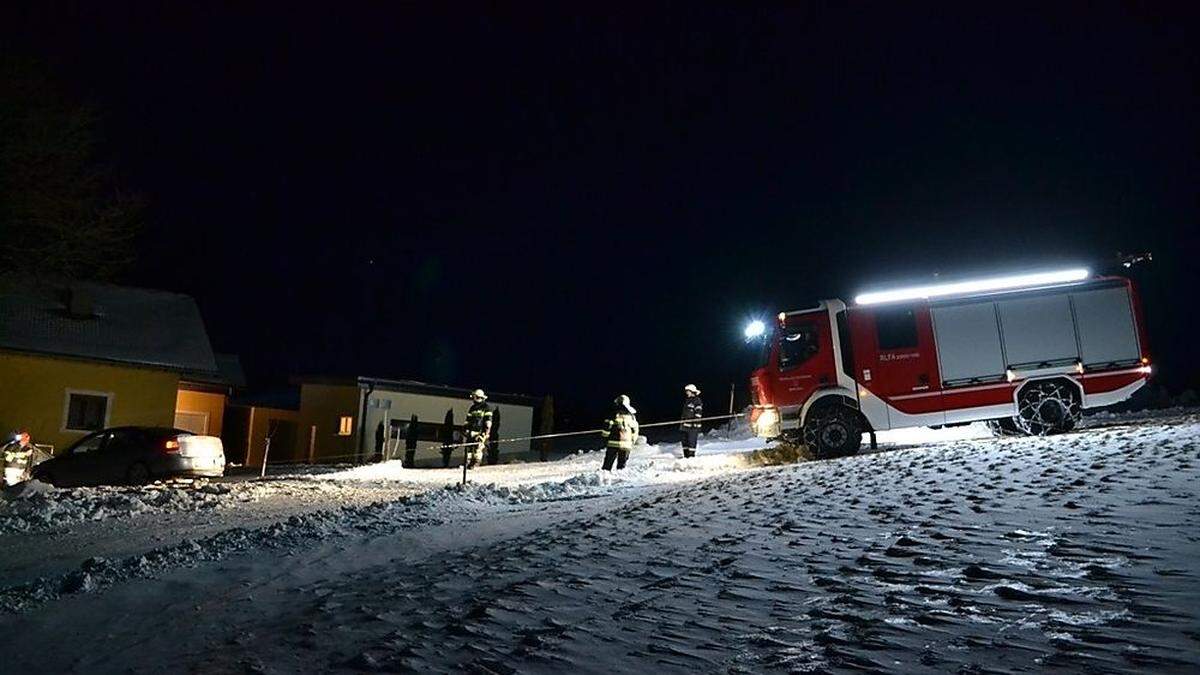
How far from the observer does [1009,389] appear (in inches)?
547

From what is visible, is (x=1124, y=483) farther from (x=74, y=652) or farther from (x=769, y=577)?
(x=74, y=652)

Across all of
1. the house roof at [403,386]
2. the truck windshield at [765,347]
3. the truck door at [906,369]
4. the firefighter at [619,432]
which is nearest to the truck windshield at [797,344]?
the truck windshield at [765,347]

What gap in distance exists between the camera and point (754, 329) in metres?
15.7

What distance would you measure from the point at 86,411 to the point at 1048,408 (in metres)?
26.2

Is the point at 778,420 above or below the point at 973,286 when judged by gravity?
below

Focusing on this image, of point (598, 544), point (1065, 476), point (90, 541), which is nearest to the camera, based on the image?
point (598, 544)

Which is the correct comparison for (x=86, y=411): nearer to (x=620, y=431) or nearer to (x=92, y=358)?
(x=92, y=358)

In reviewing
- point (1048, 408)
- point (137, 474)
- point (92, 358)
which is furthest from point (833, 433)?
point (92, 358)

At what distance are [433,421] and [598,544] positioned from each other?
25371 millimetres

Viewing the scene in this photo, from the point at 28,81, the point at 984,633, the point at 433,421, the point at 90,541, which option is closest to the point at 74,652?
the point at 90,541

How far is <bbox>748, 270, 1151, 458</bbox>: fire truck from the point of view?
44.9 feet

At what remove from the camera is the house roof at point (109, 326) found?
23.1 meters

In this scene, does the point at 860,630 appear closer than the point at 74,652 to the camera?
Yes

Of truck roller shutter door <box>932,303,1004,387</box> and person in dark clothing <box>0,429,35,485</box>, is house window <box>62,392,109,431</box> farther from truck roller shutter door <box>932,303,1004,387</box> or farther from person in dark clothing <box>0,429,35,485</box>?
truck roller shutter door <box>932,303,1004,387</box>
